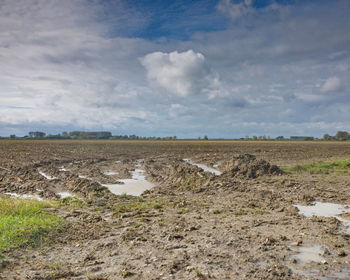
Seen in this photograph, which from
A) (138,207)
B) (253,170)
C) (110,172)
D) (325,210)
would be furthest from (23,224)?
(110,172)

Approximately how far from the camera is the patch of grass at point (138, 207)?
1120 centimetres

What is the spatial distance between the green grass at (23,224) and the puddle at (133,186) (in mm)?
5598

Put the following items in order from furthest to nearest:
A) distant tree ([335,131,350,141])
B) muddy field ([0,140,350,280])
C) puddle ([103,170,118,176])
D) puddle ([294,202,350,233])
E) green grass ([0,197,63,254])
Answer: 1. distant tree ([335,131,350,141])
2. puddle ([103,170,118,176])
3. puddle ([294,202,350,233])
4. green grass ([0,197,63,254])
5. muddy field ([0,140,350,280])

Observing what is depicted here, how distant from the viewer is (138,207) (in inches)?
464

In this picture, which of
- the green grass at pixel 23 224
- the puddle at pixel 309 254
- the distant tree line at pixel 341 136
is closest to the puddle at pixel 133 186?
the green grass at pixel 23 224

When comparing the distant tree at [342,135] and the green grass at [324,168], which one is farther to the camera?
the distant tree at [342,135]

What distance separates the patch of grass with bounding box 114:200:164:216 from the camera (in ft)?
36.8

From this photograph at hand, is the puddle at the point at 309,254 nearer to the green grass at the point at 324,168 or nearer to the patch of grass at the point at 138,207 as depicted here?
the patch of grass at the point at 138,207

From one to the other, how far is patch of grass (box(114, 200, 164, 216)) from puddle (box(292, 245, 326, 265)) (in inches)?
223

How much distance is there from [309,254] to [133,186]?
1238 centimetres

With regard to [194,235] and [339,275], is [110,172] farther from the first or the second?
[339,275]

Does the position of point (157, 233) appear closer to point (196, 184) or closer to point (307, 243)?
point (307, 243)

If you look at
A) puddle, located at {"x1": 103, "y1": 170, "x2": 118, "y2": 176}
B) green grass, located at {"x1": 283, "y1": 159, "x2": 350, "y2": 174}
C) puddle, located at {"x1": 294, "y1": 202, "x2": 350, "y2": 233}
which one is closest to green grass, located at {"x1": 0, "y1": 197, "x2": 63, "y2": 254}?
puddle, located at {"x1": 294, "y1": 202, "x2": 350, "y2": 233}

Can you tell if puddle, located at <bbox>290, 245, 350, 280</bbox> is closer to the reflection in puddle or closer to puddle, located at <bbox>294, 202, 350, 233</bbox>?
puddle, located at <bbox>294, 202, 350, 233</bbox>
